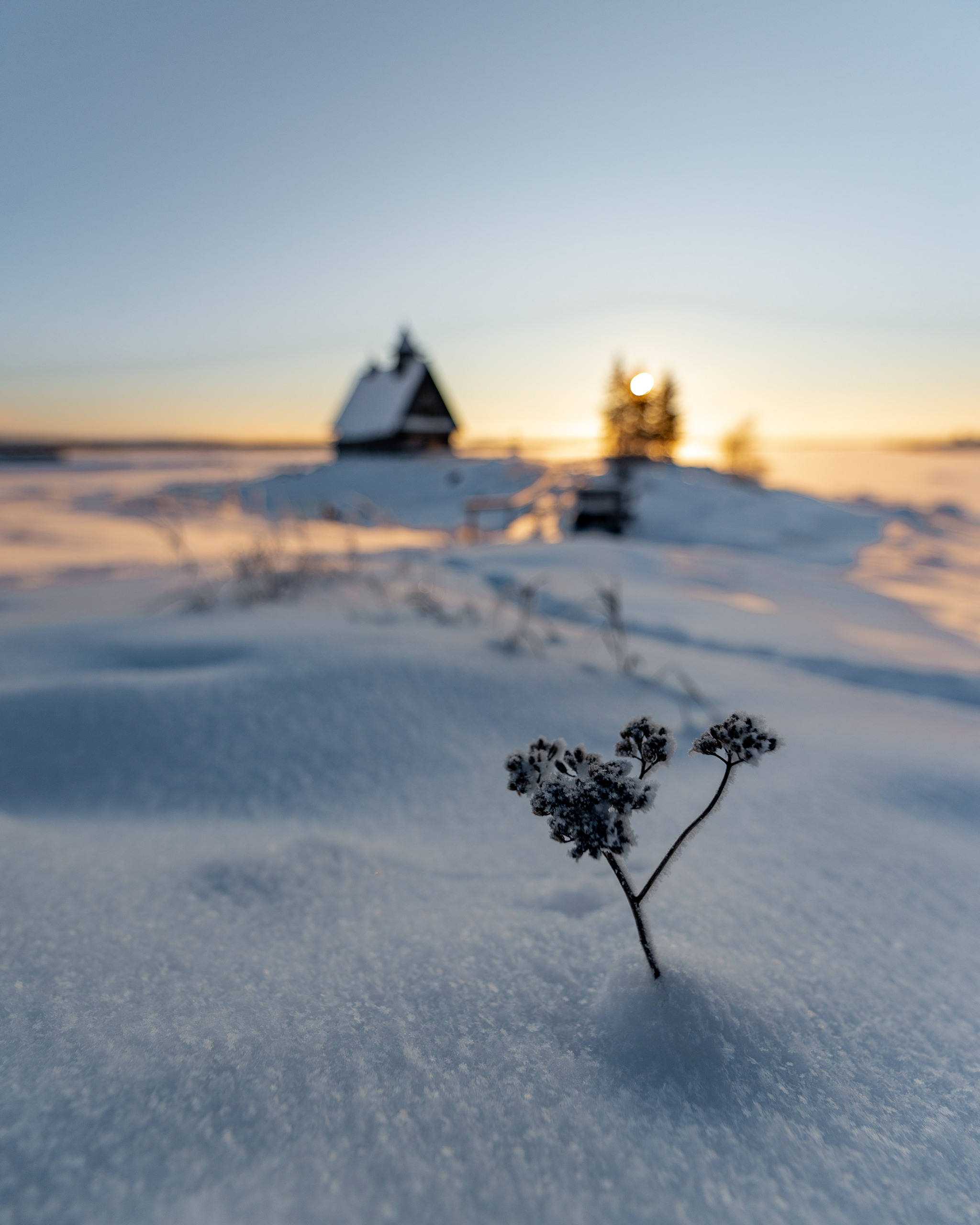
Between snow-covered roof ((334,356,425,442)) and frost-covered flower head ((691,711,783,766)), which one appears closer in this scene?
frost-covered flower head ((691,711,783,766))

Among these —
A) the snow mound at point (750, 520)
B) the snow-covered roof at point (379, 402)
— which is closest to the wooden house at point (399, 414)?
the snow-covered roof at point (379, 402)

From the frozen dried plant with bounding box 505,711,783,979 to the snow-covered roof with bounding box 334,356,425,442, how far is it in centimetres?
2813

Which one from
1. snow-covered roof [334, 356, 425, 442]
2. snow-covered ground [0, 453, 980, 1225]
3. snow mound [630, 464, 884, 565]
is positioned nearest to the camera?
snow-covered ground [0, 453, 980, 1225]

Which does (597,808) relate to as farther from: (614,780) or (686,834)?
(686,834)

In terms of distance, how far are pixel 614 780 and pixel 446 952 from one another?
0.43 metres

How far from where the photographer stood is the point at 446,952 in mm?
866

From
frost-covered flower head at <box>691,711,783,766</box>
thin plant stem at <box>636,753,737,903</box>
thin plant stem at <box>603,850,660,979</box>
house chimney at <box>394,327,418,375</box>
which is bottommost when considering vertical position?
thin plant stem at <box>603,850,660,979</box>

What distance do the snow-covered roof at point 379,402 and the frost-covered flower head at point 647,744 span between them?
92.3 ft

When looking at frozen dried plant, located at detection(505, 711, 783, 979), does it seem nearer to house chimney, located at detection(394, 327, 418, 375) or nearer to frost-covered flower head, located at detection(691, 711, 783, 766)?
A: frost-covered flower head, located at detection(691, 711, 783, 766)

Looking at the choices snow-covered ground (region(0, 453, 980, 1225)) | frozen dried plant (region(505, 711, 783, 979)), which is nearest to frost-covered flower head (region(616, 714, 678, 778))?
frozen dried plant (region(505, 711, 783, 979))

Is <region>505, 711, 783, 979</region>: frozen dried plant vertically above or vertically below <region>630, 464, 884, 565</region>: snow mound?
above

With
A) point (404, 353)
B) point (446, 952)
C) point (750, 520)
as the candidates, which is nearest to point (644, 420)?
point (404, 353)

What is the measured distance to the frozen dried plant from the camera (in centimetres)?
61

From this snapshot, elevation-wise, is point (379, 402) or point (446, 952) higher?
point (379, 402)
